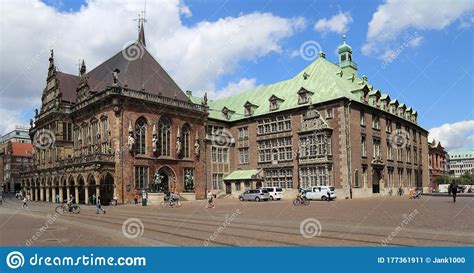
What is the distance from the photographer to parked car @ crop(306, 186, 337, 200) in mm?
43844

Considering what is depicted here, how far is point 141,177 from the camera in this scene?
46.8 m

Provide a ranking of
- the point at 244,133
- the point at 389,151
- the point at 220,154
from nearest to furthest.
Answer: the point at 389,151 → the point at 220,154 → the point at 244,133

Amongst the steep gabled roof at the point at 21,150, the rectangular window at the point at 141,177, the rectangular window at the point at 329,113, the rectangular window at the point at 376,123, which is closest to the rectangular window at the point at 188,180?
the rectangular window at the point at 141,177

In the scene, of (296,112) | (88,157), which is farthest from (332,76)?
(88,157)

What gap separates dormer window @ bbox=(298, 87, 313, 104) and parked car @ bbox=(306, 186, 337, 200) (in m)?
11.4

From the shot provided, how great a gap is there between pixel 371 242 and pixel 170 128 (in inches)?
1591

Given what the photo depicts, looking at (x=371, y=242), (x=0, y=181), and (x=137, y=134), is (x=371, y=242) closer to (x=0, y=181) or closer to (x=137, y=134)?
(x=137, y=134)

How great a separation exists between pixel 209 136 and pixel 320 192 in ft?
62.1

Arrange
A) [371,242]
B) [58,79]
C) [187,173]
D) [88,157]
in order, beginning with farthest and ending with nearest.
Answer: [58,79] < [187,173] < [88,157] < [371,242]

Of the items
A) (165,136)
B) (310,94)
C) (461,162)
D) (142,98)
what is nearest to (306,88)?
(310,94)

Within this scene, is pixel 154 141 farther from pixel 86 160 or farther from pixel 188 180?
pixel 86 160

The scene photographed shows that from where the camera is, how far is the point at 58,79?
56.9 m

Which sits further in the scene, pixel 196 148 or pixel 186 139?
pixel 196 148

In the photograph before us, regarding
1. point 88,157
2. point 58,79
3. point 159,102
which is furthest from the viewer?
point 58,79
